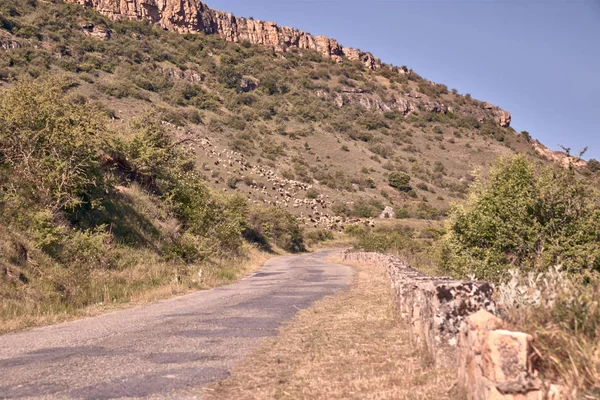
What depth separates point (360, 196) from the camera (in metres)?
A: 73.9

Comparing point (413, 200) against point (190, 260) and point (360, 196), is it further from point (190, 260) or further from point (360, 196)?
point (190, 260)

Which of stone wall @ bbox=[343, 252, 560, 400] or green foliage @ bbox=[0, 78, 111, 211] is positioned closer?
stone wall @ bbox=[343, 252, 560, 400]

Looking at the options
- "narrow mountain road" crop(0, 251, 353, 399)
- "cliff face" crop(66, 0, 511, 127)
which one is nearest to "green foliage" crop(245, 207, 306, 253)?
"narrow mountain road" crop(0, 251, 353, 399)

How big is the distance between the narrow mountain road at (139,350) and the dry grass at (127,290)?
2.14 feet

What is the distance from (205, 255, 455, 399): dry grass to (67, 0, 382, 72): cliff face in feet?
396

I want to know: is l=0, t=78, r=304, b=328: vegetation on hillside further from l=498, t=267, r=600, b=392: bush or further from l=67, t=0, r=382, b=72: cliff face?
l=67, t=0, r=382, b=72: cliff face

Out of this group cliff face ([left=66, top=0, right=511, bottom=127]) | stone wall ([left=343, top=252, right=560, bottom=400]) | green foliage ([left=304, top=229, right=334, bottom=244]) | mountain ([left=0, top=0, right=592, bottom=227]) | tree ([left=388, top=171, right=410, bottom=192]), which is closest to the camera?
stone wall ([left=343, top=252, right=560, bottom=400])

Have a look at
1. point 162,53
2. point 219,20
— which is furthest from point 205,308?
point 219,20

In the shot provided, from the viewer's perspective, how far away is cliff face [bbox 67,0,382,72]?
399 feet

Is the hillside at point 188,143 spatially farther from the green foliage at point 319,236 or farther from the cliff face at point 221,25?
the green foliage at point 319,236

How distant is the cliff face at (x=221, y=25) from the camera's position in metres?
122

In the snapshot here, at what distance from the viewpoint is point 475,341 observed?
4328 mm

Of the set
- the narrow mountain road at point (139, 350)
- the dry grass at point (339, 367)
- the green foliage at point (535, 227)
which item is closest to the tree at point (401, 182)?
the green foliage at point (535, 227)

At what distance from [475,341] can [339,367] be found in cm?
252
